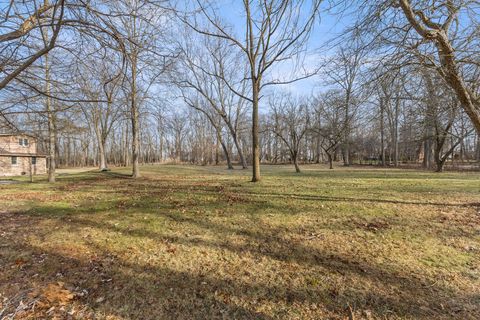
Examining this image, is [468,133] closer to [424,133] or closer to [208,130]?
[424,133]

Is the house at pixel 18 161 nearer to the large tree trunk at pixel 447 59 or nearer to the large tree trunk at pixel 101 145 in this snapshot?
the large tree trunk at pixel 101 145

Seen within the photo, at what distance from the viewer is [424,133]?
66.2 feet

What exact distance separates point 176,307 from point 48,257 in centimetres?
230

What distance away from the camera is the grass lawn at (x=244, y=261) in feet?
7.91

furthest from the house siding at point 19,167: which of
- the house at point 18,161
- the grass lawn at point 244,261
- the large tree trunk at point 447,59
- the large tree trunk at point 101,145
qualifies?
the large tree trunk at point 447,59

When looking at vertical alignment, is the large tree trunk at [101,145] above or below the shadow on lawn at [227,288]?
above

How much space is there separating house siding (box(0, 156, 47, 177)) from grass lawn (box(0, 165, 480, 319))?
93.6ft

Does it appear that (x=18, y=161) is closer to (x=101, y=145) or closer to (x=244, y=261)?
(x=101, y=145)

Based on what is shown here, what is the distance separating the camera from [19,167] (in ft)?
91.2

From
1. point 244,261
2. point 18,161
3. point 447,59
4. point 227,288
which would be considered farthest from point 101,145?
point 447,59

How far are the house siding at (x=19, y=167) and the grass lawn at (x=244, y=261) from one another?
93.6ft

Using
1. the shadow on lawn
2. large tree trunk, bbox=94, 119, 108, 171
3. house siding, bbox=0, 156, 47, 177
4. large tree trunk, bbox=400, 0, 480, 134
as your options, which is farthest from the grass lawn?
house siding, bbox=0, 156, 47, 177

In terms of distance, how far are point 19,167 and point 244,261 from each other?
35719mm

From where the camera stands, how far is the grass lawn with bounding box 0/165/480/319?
7.91 ft
